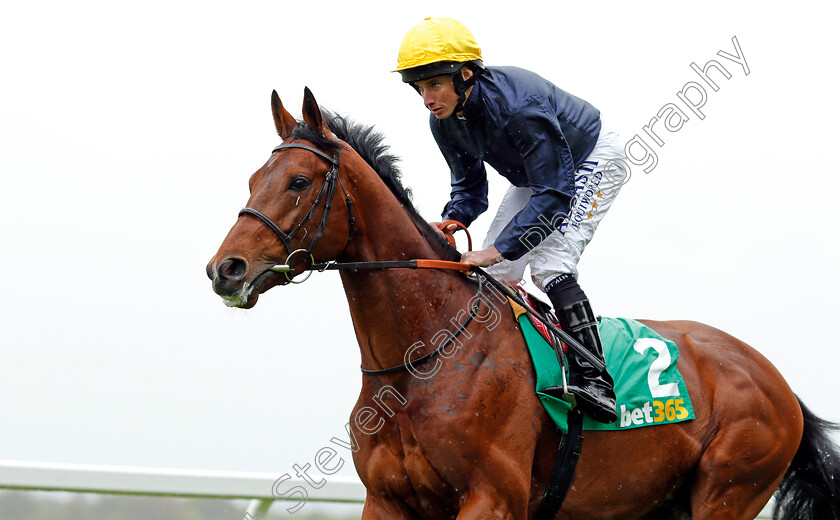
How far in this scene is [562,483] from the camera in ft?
9.41

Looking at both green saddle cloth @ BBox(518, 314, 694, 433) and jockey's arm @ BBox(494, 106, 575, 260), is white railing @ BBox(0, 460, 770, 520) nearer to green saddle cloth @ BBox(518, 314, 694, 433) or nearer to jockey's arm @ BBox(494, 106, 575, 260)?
green saddle cloth @ BBox(518, 314, 694, 433)

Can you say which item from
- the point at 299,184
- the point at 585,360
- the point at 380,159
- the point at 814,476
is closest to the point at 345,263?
the point at 299,184

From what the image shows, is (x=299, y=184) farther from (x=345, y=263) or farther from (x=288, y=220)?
(x=345, y=263)

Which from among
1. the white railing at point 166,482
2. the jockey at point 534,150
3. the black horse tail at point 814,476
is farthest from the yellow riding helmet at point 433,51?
the white railing at point 166,482

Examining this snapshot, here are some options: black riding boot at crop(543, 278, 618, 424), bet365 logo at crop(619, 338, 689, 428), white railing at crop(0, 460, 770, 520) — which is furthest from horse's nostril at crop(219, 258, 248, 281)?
white railing at crop(0, 460, 770, 520)

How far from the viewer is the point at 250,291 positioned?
2.33m

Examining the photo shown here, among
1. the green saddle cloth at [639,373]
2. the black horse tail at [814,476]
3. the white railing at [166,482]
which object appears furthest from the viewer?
the white railing at [166,482]

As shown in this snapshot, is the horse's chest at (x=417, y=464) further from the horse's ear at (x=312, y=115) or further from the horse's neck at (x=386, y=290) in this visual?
the horse's ear at (x=312, y=115)

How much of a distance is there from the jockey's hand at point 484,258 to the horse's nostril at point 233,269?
2.71 feet

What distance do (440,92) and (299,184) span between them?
2.26 feet

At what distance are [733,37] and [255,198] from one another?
3.77 m

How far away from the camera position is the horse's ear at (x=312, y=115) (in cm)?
254

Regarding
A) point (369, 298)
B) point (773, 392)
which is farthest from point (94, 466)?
point (773, 392)

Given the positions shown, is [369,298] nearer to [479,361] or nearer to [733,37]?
[479,361]
